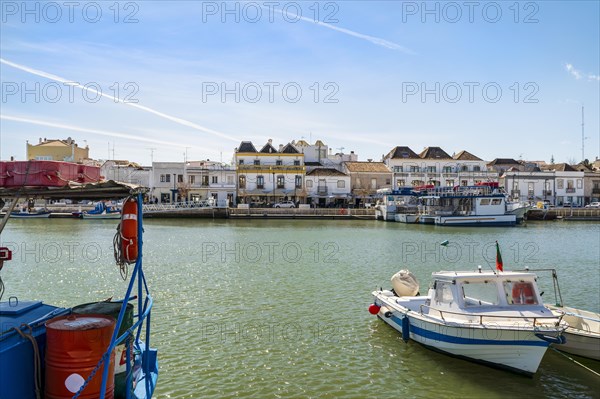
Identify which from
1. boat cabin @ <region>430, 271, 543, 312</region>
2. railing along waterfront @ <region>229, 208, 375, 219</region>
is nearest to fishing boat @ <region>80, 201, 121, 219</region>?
railing along waterfront @ <region>229, 208, 375, 219</region>

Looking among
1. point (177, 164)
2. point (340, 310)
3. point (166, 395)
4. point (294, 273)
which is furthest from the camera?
point (177, 164)

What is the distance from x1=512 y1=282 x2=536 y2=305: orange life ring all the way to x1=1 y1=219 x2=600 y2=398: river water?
5.48 ft

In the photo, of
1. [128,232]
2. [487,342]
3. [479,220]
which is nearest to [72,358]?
[128,232]

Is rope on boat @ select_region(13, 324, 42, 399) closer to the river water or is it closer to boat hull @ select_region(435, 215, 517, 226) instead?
the river water

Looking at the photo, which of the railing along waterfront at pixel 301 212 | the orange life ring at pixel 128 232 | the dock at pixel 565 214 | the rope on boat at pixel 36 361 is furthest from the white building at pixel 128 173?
the rope on boat at pixel 36 361

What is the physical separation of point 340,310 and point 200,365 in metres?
6.38

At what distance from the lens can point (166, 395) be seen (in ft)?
33.4

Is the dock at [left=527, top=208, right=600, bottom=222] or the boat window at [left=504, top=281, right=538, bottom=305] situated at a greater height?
the boat window at [left=504, top=281, right=538, bottom=305]

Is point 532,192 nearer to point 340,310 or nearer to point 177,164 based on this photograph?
point 177,164

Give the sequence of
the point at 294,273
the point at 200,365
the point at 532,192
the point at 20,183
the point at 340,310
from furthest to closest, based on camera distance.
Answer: the point at 532,192
the point at 294,273
the point at 340,310
the point at 200,365
the point at 20,183

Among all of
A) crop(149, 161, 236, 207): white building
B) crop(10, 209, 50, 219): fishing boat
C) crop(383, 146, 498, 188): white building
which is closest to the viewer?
crop(10, 209, 50, 219): fishing boat

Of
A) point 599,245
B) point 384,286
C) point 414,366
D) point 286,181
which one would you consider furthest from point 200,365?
point 286,181

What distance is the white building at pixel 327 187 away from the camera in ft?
252

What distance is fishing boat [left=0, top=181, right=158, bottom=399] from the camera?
5.94m
